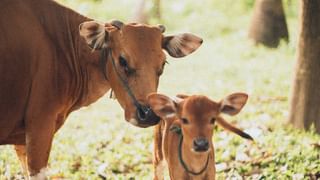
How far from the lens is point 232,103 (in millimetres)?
5164

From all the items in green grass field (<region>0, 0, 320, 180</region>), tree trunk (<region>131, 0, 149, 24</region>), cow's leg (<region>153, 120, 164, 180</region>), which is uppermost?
tree trunk (<region>131, 0, 149, 24</region>)

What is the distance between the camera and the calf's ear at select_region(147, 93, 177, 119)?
508cm

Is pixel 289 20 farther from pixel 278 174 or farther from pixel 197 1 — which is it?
pixel 278 174

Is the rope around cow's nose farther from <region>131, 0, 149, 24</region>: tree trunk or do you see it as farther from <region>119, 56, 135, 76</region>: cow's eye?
<region>131, 0, 149, 24</region>: tree trunk

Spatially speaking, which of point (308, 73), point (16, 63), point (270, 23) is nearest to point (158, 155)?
point (16, 63)

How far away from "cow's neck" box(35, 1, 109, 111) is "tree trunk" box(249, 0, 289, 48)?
11488 millimetres

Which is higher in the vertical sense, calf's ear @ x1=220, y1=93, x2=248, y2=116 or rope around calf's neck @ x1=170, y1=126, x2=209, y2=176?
calf's ear @ x1=220, y1=93, x2=248, y2=116

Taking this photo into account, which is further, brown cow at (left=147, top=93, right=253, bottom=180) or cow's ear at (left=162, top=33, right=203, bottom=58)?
cow's ear at (left=162, top=33, right=203, bottom=58)

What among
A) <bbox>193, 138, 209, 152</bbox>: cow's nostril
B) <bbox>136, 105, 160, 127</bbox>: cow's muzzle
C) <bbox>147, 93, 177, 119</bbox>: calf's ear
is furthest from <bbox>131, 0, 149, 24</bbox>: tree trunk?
<bbox>193, 138, 209, 152</bbox>: cow's nostril

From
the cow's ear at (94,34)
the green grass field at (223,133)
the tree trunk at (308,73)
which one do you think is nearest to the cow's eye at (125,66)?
the cow's ear at (94,34)

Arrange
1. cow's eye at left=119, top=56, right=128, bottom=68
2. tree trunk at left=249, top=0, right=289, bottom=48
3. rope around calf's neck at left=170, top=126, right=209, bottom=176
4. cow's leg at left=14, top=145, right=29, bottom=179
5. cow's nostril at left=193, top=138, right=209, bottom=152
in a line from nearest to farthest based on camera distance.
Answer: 1. cow's nostril at left=193, top=138, right=209, bottom=152
2. rope around calf's neck at left=170, top=126, right=209, bottom=176
3. cow's eye at left=119, top=56, right=128, bottom=68
4. cow's leg at left=14, top=145, right=29, bottom=179
5. tree trunk at left=249, top=0, right=289, bottom=48

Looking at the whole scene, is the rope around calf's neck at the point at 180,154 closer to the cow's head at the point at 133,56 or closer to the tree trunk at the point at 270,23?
the cow's head at the point at 133,56

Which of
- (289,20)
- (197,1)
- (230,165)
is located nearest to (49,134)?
(230,165)

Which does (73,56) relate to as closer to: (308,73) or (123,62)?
(123,62)
